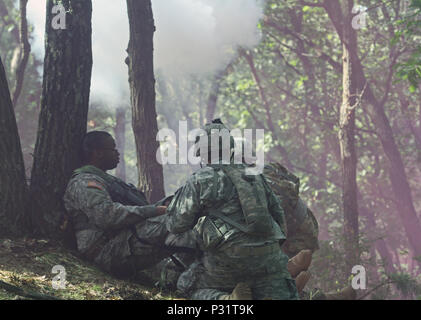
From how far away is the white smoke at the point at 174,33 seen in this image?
1342 cm

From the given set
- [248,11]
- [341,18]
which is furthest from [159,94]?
[341,18]

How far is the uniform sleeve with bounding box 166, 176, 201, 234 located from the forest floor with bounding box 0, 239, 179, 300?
764mm

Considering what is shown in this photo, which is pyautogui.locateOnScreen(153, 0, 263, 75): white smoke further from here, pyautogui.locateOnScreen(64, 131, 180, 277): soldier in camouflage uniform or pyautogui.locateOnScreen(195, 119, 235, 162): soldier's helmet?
pyautogui.locateOnScreen(195, 119, 235, 162): soldier's helmet

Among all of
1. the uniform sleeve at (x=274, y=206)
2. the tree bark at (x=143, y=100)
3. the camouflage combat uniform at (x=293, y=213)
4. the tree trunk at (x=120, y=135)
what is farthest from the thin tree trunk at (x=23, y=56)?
the tree trunk at (x=120, y=135)

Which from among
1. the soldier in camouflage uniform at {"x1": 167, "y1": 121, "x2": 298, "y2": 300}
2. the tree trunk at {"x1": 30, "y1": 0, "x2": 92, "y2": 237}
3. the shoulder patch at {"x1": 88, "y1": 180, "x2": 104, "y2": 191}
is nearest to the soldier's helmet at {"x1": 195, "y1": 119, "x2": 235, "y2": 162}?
the soldier in camouflage uniform at {"x1": 167, "y1": 121, "x2": 298, "y2": 300}

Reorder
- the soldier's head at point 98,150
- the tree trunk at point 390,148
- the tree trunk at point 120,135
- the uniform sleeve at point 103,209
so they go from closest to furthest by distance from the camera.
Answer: the uniform sleeve at point 103,209 → the soldier's head at point 98,150 → the tree trunk at point 390,148 → the tree trunk at point 120,135

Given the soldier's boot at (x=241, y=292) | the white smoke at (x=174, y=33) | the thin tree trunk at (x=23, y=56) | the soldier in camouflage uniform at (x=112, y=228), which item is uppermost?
the white smoke at (x=174, y=33)

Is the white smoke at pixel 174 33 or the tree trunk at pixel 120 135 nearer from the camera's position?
the white smoke at pixel 174 33

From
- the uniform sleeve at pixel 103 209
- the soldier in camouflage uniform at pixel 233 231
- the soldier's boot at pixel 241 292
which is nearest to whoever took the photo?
the soldier's boot at pixel 241 292

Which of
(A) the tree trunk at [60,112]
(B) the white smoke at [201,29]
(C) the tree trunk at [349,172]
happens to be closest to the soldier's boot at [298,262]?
(A) the tree trunk at [60,112]

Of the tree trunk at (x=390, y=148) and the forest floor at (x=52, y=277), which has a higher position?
the tree trunk at (x=390, y=148)

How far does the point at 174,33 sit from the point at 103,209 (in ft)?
35.5

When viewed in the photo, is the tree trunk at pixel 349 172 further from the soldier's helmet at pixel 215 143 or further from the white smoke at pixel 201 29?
the soldier's helmet at pixel 215 143
